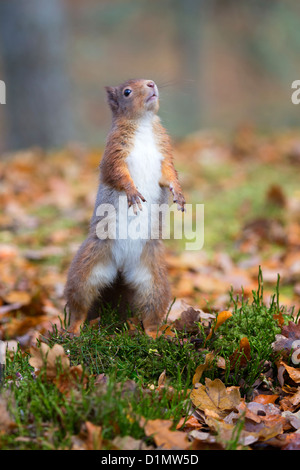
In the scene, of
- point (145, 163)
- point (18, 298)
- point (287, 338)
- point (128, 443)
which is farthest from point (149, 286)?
point (18, 298)

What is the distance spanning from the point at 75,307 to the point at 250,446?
1.27 m

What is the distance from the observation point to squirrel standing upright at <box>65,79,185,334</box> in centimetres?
327

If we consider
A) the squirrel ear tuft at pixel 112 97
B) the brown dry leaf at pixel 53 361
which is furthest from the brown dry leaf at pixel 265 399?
the squirrel ear tuft at pixel 112 97

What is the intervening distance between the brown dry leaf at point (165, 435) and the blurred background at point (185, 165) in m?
1.50

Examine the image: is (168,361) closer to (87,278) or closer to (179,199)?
(87,278)

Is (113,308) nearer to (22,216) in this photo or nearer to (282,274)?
(282,274)

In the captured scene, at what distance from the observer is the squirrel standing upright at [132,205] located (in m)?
3.27

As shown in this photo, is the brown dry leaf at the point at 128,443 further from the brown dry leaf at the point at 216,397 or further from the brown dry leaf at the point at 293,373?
the brown dry leaf at the point at 293,373

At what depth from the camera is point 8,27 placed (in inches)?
358

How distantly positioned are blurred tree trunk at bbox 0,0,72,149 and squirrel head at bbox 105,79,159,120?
6.16 metres

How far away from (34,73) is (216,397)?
24.1 ft

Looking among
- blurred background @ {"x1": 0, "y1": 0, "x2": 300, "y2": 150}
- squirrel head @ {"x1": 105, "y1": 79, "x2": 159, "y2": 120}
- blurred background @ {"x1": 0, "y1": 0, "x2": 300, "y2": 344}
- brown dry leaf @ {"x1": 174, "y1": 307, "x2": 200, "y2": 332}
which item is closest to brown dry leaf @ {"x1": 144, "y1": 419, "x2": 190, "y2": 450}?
brown dry leaf @ {"x1": 174, "y1": 307, "x2": 200, "y2": 332}
